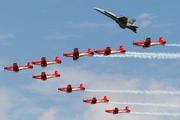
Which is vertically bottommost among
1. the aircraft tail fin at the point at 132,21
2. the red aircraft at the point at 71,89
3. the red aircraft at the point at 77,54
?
the red aircraft at the point at 71,89

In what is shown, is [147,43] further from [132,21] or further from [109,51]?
[132,21]

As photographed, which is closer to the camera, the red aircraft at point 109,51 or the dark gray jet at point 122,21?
the red aircraft at point 109,51

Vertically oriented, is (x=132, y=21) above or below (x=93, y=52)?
above

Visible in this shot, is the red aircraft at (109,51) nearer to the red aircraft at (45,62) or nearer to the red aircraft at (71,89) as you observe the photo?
the red aircraft at (45,62)

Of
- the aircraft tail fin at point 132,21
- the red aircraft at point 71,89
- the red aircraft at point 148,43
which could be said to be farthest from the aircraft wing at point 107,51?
the red aircraft at point 71,89

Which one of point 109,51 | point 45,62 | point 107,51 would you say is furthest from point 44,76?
point 109,51

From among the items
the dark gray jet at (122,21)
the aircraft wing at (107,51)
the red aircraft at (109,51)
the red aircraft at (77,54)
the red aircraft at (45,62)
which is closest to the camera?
the red aircraft at (77,54)

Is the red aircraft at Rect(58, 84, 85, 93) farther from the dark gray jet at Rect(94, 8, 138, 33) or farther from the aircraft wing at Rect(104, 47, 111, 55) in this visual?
→ the dark gray jet at Rect(94, 8, 138, 33)

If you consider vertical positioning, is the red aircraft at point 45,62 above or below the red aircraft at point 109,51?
below

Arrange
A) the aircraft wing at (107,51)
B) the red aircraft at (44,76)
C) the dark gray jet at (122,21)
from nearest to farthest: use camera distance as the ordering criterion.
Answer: the aircraft wing at (107,51) < the dark gray jet at (122,21) < the red aircraft at (44,76)

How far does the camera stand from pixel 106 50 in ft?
473

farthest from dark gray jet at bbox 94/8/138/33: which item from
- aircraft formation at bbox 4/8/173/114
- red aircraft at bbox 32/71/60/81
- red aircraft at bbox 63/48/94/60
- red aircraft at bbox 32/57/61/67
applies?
red aircraft at bbox 32/71/60/81

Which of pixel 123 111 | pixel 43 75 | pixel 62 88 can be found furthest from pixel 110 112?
pixel 43 75

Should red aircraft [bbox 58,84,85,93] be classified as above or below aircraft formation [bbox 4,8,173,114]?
below
